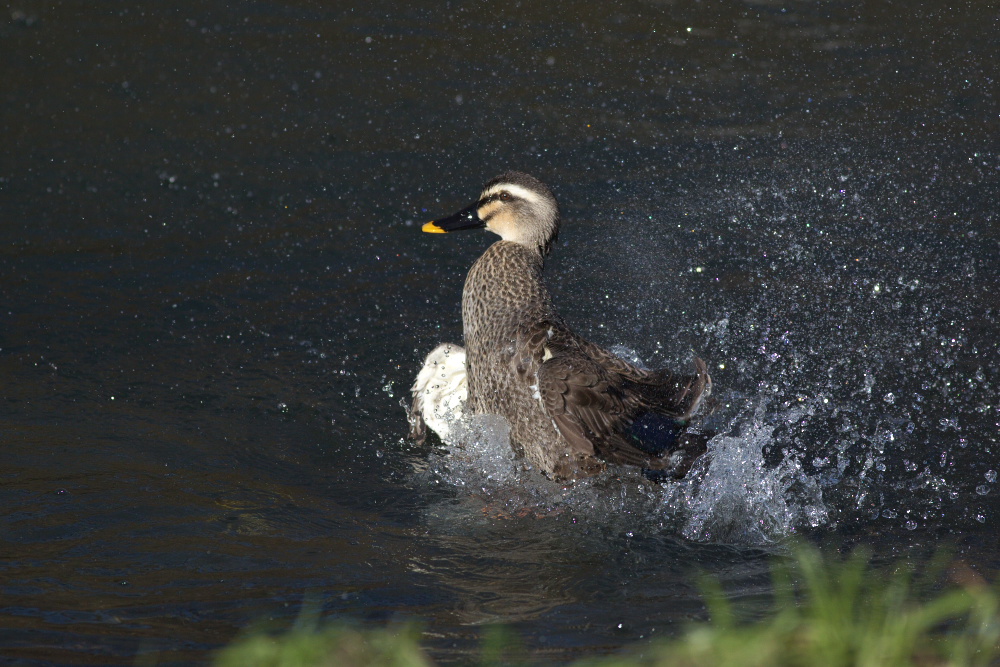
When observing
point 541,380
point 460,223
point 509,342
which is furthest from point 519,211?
point 541,380

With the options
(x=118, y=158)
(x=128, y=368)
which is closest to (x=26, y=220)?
(x=118, y=158)

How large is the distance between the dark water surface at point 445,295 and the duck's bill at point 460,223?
38.6 inches

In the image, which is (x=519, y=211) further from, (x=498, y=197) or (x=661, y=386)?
(x=661, y=386)

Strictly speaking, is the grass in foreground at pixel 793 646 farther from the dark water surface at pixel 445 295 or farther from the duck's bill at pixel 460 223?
the duck's bill at pixel 460 223

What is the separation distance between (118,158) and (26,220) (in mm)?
1187

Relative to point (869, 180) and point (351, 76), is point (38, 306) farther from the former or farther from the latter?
point (869, 180)

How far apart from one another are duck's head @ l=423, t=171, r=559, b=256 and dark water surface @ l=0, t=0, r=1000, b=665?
1.15 meters

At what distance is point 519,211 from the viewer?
19.0 feet

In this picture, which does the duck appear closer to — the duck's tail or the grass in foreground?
the duck's tail

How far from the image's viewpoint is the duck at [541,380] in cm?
493

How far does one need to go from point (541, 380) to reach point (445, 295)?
2407 millimetres

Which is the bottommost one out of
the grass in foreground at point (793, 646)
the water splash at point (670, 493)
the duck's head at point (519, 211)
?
the grass in foreground at point (793, 646)

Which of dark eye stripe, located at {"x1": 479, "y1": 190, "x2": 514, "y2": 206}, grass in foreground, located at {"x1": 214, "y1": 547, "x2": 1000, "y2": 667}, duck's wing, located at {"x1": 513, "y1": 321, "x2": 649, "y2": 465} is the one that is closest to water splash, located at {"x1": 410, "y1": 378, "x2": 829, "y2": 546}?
duck's wing, located at {"x1": 513, "y1": 321, "x2": 649, "y2": 465}

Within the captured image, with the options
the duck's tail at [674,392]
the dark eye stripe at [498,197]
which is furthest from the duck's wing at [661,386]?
the dark eye stripe at [498,197]
